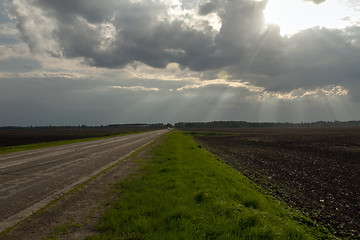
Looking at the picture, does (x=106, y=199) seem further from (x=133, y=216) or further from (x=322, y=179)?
(x=322, y=179)

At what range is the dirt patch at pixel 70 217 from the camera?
18.6ft

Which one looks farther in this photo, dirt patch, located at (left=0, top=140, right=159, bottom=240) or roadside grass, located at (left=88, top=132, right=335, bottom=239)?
roadside grass, located at (left=88, top=132, right=335, bottom=239)

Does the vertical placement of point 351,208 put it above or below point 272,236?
below

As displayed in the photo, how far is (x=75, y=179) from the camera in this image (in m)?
11.7

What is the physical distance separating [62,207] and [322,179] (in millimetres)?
18584

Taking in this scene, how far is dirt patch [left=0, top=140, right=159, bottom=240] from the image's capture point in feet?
18.6

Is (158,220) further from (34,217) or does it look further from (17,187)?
(17,187)

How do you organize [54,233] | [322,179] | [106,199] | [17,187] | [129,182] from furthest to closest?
1. [322,179]
2. [129,182]
3. [17,187]
4. [106,199]
5. [54,233]

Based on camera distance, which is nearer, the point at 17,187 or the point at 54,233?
the point at 54,233

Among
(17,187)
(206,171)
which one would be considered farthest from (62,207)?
(206,171)

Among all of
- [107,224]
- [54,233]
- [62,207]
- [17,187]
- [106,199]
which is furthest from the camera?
[17,187]

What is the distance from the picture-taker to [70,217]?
22.1 feet

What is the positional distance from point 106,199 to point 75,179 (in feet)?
14.2

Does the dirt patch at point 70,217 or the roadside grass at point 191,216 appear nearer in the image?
the dirt patch at point 70,217
